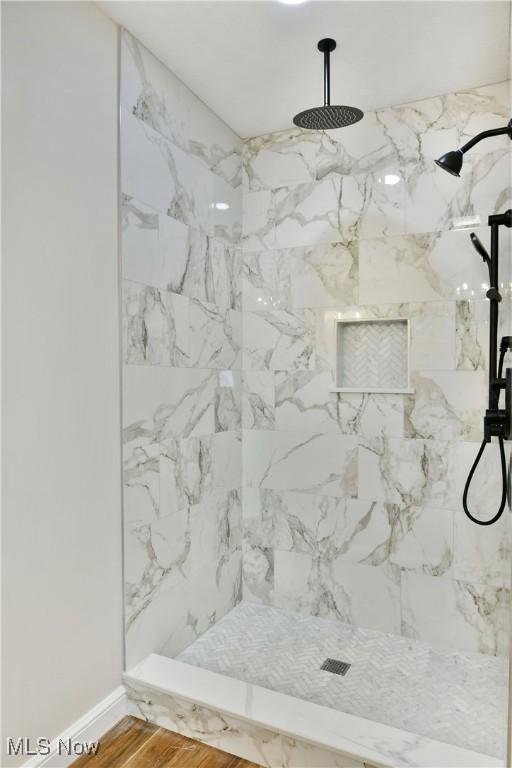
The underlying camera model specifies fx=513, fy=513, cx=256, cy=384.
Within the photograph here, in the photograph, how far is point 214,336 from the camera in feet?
8.79

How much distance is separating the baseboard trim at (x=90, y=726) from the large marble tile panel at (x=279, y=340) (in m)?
1.70

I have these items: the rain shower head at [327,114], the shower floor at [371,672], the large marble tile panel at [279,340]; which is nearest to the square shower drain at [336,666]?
the shower floor at [371,672]

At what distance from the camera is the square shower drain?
2291 millimetres

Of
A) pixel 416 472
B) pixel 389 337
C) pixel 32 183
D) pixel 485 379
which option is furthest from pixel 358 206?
pixel 32 183

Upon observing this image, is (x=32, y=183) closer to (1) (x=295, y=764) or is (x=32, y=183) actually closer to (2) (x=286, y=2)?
(2) (x=286, y=2)

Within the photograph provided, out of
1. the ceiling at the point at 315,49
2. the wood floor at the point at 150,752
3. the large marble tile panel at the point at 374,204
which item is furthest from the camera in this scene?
the large marble tile panel at the point at 374,204

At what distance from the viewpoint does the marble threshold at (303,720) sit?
63.3 inches

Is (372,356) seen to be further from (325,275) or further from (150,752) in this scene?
(150,752)

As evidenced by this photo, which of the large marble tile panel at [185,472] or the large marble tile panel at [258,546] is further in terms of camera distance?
the large marble tile panel at [258,546]

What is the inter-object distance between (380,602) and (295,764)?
41.4 inches

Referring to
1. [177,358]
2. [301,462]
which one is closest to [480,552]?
[301,462]

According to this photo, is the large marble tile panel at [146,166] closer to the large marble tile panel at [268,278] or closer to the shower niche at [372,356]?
the large marble tile panel at [268,278]

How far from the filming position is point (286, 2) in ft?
6.20

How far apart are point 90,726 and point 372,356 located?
6.66ft
